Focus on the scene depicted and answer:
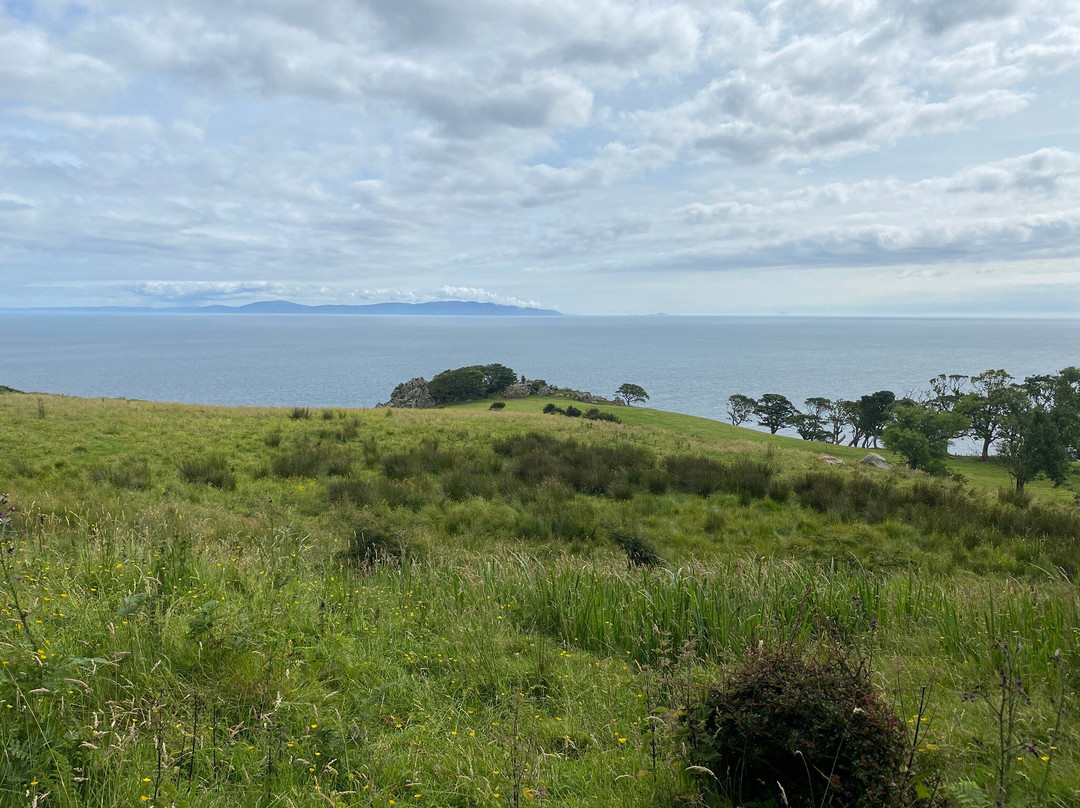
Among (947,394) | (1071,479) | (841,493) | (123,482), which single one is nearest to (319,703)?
(123,482)

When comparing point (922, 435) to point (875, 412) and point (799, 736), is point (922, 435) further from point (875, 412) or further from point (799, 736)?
point (799, 736)

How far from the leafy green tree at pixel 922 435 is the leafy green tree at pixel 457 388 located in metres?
49.3

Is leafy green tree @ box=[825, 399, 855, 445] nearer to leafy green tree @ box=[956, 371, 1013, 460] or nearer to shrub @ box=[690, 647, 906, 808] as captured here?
leafy green tree @ box=[956, 371, 1013, 460]

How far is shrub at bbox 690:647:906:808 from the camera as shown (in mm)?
2391

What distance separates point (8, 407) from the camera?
2284 cm

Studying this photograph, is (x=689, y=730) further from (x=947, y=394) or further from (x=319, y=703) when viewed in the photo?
(x=947, y=394)

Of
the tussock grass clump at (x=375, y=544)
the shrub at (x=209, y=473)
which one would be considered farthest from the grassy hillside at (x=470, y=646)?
the shrub at (x=209, y=473)

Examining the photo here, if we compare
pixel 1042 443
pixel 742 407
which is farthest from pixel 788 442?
pixel 742 407

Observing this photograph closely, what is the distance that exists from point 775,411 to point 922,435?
33.5 m

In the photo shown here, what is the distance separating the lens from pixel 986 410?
59.5m

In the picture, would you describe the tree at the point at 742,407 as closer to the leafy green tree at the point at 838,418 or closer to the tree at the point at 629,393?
the leafy green tree at the point at 838,418

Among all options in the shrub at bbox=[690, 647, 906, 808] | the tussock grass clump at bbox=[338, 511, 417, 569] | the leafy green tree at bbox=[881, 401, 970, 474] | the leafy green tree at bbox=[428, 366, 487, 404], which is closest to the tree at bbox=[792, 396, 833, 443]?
the leafy green tree at bbox=[881, 401, 970, 474]

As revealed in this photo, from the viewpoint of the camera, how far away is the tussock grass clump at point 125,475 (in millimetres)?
12320

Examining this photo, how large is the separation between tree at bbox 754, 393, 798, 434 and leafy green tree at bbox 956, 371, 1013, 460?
64.1 ft
